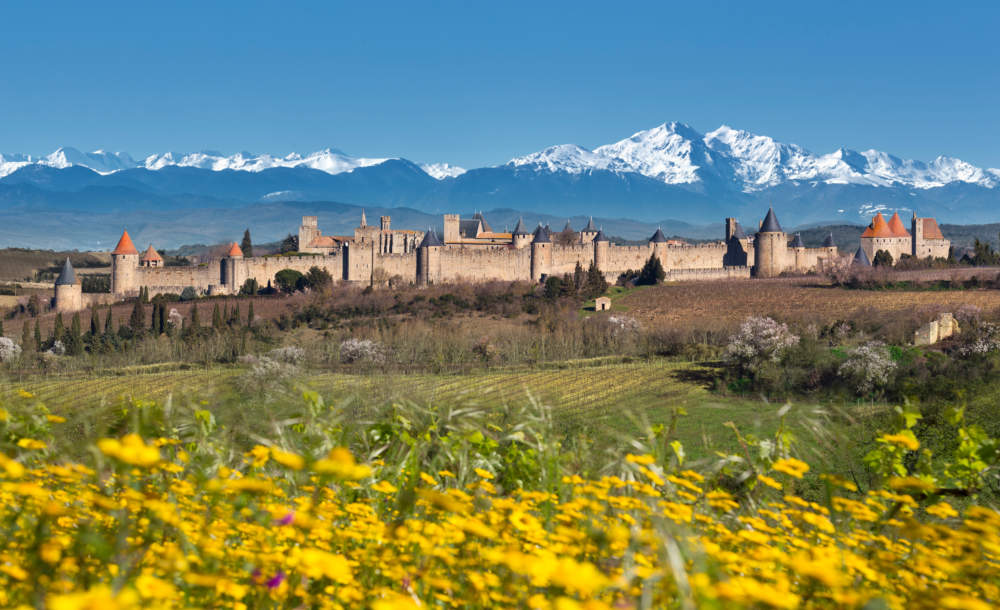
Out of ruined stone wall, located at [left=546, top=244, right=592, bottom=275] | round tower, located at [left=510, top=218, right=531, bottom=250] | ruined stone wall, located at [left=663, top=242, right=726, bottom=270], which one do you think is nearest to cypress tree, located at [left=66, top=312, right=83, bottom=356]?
ruined stone wall, located at [left=546, top=244, right=592, bottom=275]

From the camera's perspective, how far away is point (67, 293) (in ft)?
177

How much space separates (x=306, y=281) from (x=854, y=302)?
32.1 meters

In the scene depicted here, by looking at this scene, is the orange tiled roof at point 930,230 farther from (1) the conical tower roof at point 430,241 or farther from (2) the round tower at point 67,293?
(2) the round tower at point 67,293

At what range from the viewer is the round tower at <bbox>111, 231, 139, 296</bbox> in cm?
5838

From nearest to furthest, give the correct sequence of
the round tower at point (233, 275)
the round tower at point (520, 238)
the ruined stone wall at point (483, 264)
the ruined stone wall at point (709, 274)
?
the round tower at point (233, 275) → the ruined stone wall at point (483, 264) → the ruined stone wall at point (709, 274) → the round tower at point (520, 238)

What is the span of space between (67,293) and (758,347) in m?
41.5

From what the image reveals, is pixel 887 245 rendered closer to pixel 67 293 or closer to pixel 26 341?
pixel 67 293

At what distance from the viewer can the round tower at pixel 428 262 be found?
59.0 m

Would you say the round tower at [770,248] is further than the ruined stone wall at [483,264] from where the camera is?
Yes

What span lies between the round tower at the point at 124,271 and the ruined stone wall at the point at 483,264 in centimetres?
1950

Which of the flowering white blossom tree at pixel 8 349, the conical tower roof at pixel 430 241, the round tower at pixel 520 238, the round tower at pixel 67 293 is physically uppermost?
the round tower at pixel 520 238

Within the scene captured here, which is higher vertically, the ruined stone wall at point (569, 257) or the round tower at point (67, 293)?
the ruined stone wall at point (569, 257)

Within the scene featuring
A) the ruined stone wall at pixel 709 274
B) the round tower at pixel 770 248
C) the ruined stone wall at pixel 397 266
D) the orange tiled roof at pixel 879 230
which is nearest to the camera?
the ruined stone wall at pixel 397 266

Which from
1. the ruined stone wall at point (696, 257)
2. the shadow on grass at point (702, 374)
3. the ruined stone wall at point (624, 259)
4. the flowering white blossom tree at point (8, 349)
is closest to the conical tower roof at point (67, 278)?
A: the flowering white blossom tree at point (8, 349)
